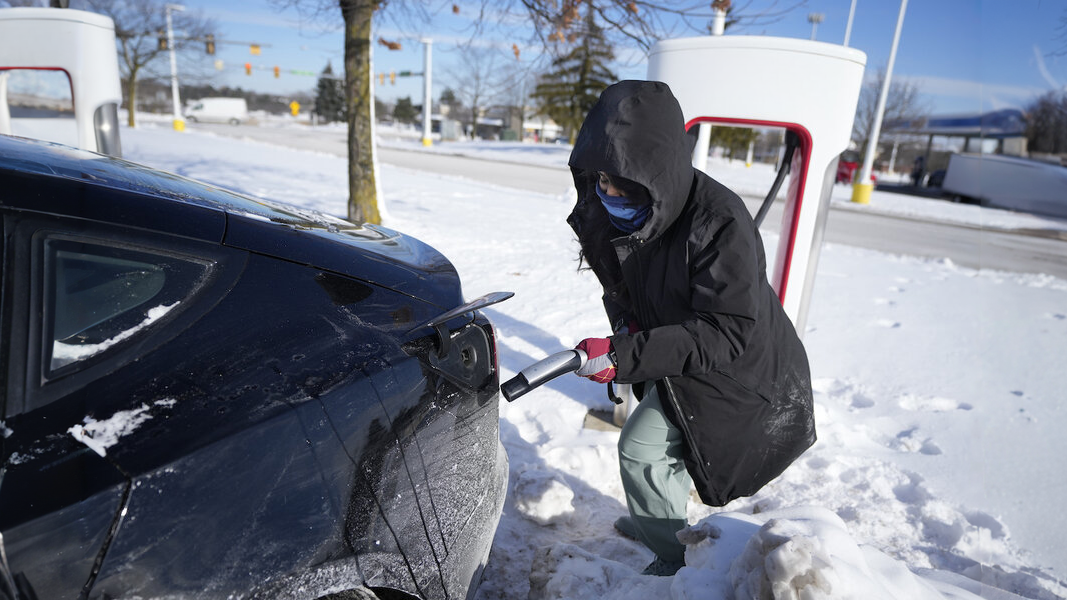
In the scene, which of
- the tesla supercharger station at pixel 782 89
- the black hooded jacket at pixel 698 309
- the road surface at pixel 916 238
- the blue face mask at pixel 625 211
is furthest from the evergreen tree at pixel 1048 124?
the road surface at pixel 916 238

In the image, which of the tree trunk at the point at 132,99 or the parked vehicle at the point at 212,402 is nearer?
the parked vehicle at the point at 212,402

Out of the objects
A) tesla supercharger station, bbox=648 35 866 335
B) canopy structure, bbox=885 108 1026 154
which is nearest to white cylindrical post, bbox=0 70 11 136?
tesla supercharger station, bbox=648 35 866 335

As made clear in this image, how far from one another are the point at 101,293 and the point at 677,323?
1414mm

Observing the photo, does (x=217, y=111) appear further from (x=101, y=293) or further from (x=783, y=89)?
(x=101, y=293)

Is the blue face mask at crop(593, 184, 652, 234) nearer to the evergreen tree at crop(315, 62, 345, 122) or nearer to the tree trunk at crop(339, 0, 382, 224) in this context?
the tree trunk at crop(339, 0, 382, 224)

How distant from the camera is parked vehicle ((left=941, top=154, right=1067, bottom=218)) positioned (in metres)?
1.34

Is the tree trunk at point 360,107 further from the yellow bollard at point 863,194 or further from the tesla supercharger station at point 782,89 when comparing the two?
the yellow bollard at point 863,194

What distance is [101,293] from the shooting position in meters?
1.25

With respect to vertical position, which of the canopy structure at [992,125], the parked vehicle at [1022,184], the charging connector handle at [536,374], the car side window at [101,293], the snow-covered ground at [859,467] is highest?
the canopy structure at [992,125]

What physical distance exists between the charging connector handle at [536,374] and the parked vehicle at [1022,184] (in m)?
1.08

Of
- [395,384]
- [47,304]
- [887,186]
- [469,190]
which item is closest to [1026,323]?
[395,384]

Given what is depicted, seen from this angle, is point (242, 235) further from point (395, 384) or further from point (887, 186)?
point (887, 186)

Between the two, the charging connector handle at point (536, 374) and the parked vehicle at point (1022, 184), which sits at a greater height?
the parked vehicle at point (1022, 184)

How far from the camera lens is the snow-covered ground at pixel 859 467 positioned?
1686 millimetres
